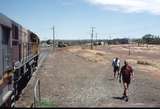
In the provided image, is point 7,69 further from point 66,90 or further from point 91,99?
point 66,90

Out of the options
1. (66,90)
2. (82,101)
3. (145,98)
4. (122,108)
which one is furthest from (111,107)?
(66,90)

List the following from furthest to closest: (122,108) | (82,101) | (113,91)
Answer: (113,91), (82,101), (122,108)

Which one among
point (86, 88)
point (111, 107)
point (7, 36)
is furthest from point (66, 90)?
point (7, 36)

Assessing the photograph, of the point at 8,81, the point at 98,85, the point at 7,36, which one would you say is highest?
the point at 7,36

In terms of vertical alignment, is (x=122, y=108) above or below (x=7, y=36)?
below

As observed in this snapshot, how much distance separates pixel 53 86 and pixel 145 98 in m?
6.98

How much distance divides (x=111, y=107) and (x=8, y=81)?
4817 millimetres

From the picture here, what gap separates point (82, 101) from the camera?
710 inches

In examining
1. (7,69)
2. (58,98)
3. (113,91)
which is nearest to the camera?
(7,69)

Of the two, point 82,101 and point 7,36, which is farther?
point 82,101

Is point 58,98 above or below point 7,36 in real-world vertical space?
below

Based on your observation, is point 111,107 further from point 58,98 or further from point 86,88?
point 86,88

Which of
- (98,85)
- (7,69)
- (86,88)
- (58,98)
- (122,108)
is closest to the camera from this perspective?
(7,69)

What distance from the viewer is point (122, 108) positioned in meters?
15.5
